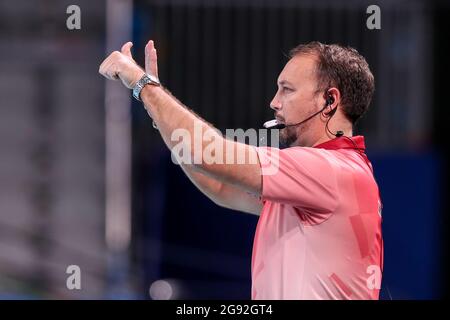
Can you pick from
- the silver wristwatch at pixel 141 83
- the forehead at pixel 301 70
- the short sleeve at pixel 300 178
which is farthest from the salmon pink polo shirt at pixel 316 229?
the silver wristwatch at pixel 141 83

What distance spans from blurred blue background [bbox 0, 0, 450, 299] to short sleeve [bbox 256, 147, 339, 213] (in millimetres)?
3957

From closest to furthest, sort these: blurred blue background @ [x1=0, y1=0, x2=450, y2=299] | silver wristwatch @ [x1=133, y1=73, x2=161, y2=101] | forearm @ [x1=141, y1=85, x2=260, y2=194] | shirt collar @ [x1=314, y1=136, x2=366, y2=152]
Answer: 1. forearm @ [x1=141, y1=85, x2=260, y2=194]
2. silver wristwatch @ [x1=133, y1=73, x2=161, y2=101]
3. shirt collar @ [x1=314, y1=136, x2=366, y2=152]
4. blurred blue background @ [x1=0, y1=0, x2=450, y2=299]

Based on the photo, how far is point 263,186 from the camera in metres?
3.61

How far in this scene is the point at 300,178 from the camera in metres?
3.65

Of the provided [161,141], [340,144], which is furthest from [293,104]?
[161,141]

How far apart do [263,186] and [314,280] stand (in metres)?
0.40

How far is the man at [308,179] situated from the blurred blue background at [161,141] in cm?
377

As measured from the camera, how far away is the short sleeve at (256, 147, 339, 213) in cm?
362

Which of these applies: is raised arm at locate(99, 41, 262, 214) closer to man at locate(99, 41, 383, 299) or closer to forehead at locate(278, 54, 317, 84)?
man at locate(99, 41, 383, 299)

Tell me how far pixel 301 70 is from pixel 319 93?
116mm

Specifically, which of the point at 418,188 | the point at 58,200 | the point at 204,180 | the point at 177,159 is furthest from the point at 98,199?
the point at 177,159

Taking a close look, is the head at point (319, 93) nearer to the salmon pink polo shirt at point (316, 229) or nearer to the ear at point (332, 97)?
the ear at point (332, 97)

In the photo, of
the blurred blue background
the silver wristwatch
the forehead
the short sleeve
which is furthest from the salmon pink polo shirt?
the blurred blue background
